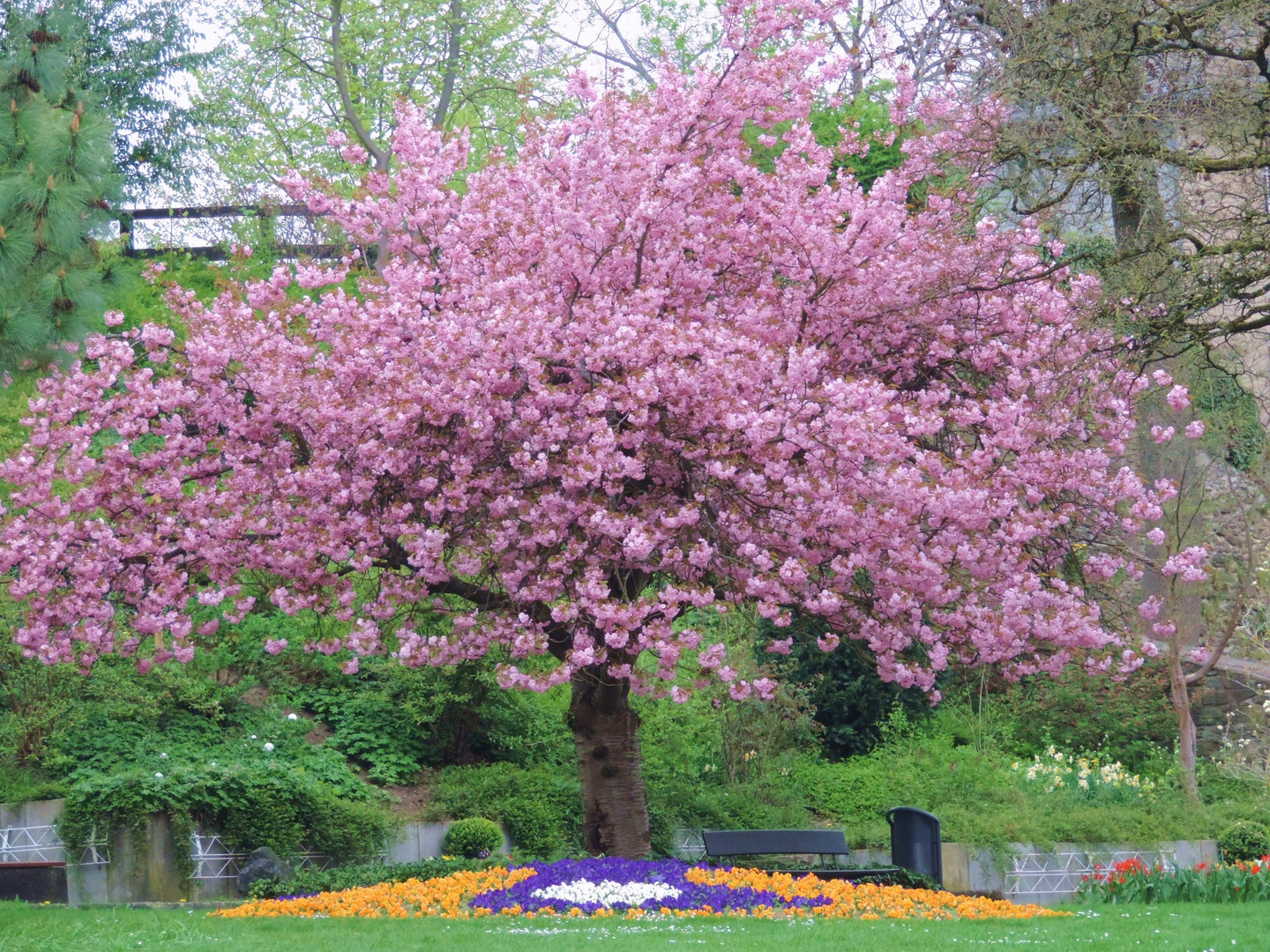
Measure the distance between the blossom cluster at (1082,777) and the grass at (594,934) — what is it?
5001 mm

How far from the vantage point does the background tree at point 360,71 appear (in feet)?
74.2

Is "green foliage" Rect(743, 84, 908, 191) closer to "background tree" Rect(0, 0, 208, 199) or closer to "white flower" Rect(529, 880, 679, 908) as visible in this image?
"background tree" Rect(0, 0, 208, 199)

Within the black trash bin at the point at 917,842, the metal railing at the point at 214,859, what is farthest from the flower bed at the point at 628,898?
the metal railing at the point at 214,859

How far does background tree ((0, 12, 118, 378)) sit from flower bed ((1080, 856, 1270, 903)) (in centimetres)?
847

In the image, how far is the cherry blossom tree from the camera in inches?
336

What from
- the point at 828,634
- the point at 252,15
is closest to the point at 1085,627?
the point at 828,634

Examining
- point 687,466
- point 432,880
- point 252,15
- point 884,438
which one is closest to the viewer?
point 884,438

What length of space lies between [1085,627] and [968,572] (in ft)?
2.92

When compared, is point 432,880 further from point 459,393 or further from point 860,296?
point 860,296

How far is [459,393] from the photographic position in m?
8.52

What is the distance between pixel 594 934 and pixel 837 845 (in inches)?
138

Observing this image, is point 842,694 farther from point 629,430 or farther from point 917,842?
point 629,430

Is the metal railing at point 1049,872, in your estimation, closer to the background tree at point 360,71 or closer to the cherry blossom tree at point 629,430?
the cherry blossom tree at point 629,430

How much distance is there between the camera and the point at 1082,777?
13.9 metres
